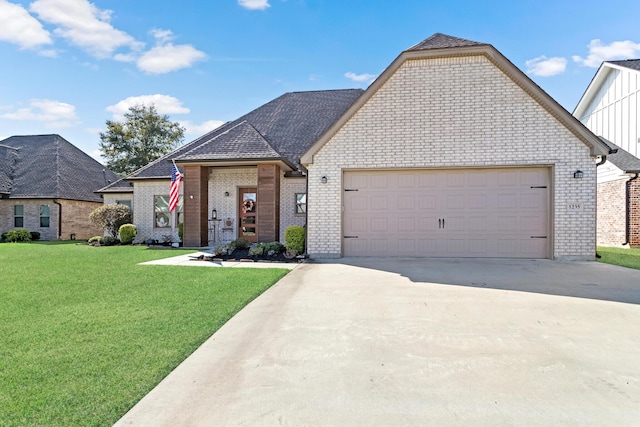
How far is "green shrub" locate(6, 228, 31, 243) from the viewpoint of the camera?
18.2 metres

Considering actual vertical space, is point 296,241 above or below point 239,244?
above

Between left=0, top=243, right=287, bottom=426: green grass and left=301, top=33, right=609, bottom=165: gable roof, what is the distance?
515 cm

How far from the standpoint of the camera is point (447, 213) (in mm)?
9734

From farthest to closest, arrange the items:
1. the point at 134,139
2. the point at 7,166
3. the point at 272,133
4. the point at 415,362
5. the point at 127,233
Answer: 1. the point at 134,139
2. the point at 7,166
3. the point at 272,133
4. the point at 127,233
5. the point at 415,362

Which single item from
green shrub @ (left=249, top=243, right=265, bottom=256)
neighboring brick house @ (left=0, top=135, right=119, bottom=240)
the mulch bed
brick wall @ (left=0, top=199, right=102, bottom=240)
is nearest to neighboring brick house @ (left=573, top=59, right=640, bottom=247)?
the mulch bed

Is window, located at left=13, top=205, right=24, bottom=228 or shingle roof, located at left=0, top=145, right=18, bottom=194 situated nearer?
window, located at left=13, top=205, right=24, bottom=228

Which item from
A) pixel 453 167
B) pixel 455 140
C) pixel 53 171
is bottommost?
pixel 453 167

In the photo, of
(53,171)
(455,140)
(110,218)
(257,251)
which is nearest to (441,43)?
(455,140)

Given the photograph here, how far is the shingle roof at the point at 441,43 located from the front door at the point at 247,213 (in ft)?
27.4

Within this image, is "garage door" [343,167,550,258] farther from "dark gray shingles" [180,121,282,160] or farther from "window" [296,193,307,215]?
"window" [296,193,307,215]

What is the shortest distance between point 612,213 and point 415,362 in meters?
17.2

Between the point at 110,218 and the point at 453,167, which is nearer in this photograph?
the point at 453,167

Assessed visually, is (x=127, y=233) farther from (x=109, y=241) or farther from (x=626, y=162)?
(x=626, y=162)

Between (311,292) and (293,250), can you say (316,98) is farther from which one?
(311,292)
